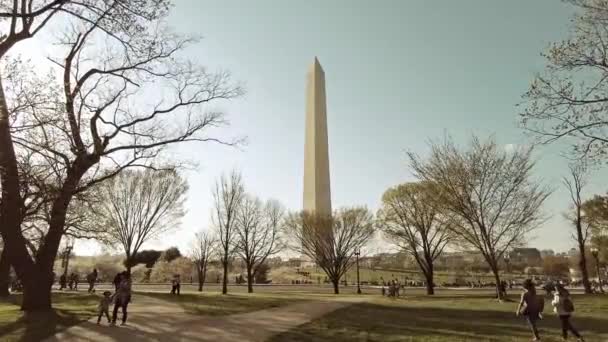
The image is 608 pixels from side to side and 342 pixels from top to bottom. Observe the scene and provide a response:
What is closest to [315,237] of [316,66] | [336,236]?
[336,236]

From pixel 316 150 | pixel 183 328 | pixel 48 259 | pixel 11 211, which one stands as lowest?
pixel 183 328

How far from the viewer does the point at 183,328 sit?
38.4 feet

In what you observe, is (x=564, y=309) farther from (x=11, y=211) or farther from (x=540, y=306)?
(x=11, y=211)

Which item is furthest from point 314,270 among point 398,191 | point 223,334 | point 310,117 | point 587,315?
point 223,334

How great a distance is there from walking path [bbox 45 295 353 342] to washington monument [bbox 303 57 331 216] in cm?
3231

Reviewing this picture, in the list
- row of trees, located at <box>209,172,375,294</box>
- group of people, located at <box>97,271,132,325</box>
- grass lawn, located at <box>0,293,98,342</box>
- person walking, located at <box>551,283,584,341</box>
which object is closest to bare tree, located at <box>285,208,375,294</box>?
row of trees, located at <box>209,172,375,294</box>

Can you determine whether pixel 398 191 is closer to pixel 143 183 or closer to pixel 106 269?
pixel 143 183

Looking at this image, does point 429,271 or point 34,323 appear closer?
point 34,323

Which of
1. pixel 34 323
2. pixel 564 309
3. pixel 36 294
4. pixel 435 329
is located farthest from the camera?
pixel 36 294

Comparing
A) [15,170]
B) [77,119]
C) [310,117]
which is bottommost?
[15,170]

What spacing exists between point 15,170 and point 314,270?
5134 centimetres

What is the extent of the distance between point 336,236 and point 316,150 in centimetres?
1271

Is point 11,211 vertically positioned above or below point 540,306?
above

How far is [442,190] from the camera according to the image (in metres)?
25.6
